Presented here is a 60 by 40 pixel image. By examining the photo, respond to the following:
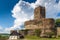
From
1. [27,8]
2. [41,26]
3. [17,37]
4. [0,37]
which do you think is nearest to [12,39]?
A: [17,37]

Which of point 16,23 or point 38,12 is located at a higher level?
point 38,12

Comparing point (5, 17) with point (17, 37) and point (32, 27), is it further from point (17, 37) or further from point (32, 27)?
point (32, 27)

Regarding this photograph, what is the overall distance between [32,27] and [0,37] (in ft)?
16.1

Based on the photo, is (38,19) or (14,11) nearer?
(14,11)

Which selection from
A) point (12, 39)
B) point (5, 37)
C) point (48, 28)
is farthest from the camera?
point (48, 28)

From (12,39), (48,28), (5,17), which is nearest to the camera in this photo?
(5,17)

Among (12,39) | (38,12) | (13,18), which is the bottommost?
(12,39)

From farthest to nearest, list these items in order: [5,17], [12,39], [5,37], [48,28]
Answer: [48,28]
[12,39]
[5,37]
[5,17]

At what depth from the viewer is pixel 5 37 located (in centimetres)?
752

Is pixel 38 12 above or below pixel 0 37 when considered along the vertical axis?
above

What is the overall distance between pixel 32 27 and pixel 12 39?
3942 mm

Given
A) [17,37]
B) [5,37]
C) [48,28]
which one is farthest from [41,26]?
[5,37]

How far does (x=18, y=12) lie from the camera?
287 inches

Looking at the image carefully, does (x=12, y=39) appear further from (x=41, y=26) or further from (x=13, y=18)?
(x=41, y=26)
